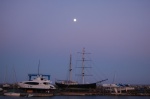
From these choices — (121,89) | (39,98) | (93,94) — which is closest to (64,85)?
(93,94)

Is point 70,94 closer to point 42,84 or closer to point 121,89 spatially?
point 42,84

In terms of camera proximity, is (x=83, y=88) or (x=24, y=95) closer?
(x=24, y=95)

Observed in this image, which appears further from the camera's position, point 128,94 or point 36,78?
point 128,94

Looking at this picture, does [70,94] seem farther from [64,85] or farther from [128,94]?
[128,94]

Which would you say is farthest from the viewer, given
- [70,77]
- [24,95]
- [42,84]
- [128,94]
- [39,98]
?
[70,77]

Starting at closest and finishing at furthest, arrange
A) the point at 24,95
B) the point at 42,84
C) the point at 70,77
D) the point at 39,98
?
the point at 39,98, the point at 24,95, the point at 42,84, the point at 70,77

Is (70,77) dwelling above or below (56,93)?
above

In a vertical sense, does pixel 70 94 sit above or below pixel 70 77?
below

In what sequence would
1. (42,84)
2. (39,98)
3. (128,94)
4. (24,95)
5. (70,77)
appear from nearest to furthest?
(39,98), (24,95), (42,84), (128,94), (70,77)

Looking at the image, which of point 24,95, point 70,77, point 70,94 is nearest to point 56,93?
point 70,94

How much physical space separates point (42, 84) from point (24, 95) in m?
6.61

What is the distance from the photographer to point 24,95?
59.4 meters

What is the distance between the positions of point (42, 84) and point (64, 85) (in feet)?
39.3

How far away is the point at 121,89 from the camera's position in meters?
75.1
